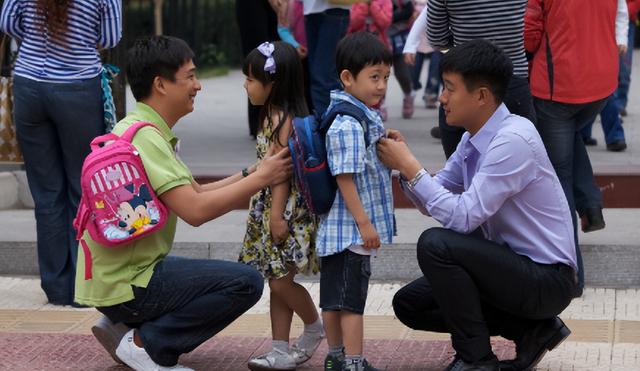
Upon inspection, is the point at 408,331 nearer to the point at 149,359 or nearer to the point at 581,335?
the point at 581,335

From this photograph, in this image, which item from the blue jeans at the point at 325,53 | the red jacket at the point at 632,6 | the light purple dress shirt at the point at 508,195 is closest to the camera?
the light purple dress shirt at the point at 508,195

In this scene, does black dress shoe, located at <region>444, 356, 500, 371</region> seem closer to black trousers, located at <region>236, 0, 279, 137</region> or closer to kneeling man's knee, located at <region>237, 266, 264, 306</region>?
kneeling man's knee, located at <region>237, 266, 264, 306</region>

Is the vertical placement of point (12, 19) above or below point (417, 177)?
above

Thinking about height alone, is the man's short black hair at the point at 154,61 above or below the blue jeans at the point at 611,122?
above

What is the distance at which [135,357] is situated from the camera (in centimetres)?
506

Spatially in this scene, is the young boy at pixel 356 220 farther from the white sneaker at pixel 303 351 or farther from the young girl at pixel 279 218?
the white sneaker at pixel 303 351

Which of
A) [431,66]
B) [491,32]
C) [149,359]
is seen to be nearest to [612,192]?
[491,32]

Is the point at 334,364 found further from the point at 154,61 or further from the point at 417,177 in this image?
the point at 154,61

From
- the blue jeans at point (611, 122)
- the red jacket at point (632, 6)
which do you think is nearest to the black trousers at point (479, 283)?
the blue jeans at point (611, 122)

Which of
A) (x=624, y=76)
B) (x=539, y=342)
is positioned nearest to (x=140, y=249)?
(x=539, y=342)

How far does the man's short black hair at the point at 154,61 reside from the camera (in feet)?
16.7

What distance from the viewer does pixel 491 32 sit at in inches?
243

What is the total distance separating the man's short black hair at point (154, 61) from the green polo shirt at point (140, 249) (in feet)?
0.30

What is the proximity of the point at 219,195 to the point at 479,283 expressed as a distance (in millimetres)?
1000
